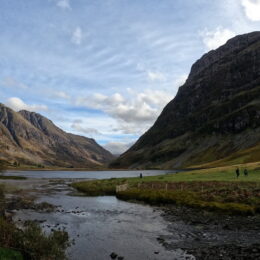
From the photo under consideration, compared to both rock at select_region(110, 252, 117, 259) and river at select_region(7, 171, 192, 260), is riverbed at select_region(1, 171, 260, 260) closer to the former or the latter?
river at select_region(7, 171, 192, 260)

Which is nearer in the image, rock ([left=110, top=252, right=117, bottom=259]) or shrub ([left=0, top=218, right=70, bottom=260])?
shrub ([left=0, top=218, right=70, bottom=260])

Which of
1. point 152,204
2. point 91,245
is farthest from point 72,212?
point 91,245

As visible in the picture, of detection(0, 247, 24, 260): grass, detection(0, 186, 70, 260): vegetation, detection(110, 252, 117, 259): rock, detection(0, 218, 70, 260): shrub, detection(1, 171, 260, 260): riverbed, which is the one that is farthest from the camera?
detection(1, 171, 260, 260): riverbed

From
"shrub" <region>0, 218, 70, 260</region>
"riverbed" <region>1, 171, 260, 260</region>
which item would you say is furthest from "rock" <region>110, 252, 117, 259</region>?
"shrub" <region>0, 218, 70, 260</region>

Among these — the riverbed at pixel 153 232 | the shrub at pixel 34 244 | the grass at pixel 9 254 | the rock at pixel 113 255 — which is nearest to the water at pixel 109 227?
the riverbed at pixel 153 232

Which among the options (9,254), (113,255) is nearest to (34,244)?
(9,254)

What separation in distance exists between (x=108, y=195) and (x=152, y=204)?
21.8 meters

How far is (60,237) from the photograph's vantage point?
86.0 feet

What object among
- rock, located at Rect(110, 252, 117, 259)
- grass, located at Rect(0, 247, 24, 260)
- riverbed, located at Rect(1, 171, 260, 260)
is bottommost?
rock, located at Rect(110, 252, 117, 259)

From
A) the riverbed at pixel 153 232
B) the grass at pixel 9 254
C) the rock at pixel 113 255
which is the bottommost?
the rock at pixel 113 255

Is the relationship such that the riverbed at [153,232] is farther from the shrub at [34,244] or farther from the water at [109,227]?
the shrub at [34,244]

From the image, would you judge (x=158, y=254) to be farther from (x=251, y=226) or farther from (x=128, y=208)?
(x=128, y=208)

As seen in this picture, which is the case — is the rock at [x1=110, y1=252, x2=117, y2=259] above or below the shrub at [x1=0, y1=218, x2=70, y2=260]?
below

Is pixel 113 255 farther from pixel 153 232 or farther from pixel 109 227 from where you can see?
pixel 109 227
